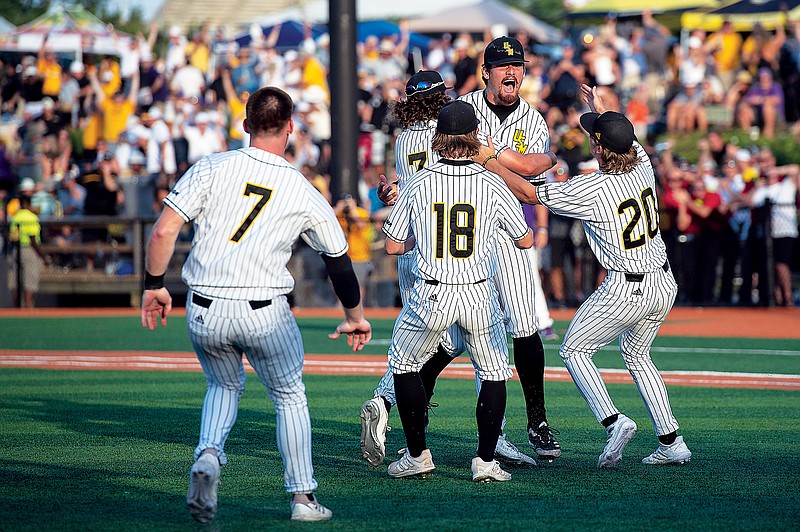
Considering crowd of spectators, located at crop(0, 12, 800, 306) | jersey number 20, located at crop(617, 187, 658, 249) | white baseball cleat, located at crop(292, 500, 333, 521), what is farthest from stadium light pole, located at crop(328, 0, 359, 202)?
white baseball cleat, located at crop(292, 500, 333, 521)

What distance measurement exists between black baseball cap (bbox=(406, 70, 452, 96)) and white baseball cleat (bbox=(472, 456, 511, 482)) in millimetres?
2216

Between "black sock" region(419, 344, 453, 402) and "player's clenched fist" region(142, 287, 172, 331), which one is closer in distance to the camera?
"player's clenched fist" region(142, 287, 172, 331)

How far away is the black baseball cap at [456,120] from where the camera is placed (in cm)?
609

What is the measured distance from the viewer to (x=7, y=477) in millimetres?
6387

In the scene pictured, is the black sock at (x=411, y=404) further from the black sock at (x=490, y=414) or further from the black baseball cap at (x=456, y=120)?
the black baseball cap at (x=456, y=120)

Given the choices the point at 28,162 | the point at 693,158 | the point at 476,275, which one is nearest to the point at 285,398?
the point at 476,275

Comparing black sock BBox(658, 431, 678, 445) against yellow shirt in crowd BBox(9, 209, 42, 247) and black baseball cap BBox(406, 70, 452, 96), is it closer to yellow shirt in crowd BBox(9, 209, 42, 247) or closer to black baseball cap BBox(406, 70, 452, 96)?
black baseball cap BBox(406, 70, 452, 96)

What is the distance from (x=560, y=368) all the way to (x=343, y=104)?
23.1 ft

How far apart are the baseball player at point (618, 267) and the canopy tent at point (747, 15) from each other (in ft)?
59.3

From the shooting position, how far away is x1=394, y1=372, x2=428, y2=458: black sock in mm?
6246

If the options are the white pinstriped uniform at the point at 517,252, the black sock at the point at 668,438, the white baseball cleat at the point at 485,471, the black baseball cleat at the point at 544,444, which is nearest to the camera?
the white baseball cleat at the point at 485,471

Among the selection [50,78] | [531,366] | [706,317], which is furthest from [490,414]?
[50,78]

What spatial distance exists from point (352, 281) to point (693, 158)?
53.0ft

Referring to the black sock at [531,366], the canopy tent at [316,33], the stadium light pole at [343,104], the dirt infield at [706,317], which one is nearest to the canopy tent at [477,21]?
the canopy tent at [316,33]
